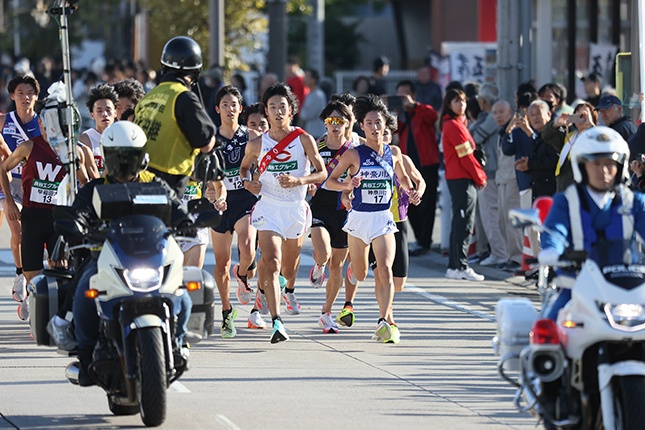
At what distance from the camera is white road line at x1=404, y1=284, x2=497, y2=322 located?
13.5m

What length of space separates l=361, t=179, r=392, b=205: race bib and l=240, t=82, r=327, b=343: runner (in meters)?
0.34

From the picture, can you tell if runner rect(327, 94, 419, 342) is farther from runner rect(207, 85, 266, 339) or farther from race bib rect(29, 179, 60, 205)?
race bib rect(29, 179, 60, 205)

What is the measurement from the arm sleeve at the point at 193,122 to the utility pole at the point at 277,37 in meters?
20.0

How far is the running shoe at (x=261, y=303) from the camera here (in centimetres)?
1266

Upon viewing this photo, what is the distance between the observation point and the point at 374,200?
39.3 feet

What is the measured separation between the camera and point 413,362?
1097 centimetres

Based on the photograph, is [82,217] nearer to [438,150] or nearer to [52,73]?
[438,150]

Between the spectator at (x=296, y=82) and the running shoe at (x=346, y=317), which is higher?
the spectator at (x=296, y=82)

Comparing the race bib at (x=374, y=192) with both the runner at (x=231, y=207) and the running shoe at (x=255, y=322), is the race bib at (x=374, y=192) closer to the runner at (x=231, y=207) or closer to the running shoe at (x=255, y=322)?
the runner at (x=231, y=207)

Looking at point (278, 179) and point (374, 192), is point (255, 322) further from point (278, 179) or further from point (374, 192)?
point (374, 192)

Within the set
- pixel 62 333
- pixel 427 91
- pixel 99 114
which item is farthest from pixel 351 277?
pixel 427 91

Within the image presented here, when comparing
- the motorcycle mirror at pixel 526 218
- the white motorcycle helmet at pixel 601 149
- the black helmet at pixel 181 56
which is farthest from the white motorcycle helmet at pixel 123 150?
the white motorcycle helmet at pixel 601 149

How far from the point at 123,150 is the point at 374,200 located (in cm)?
Answer: 344

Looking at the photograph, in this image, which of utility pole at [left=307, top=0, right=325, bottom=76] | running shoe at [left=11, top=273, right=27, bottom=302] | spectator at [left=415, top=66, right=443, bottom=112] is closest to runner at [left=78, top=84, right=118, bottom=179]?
running shoe at [left=11, top=273, right=27, bottom=302]
